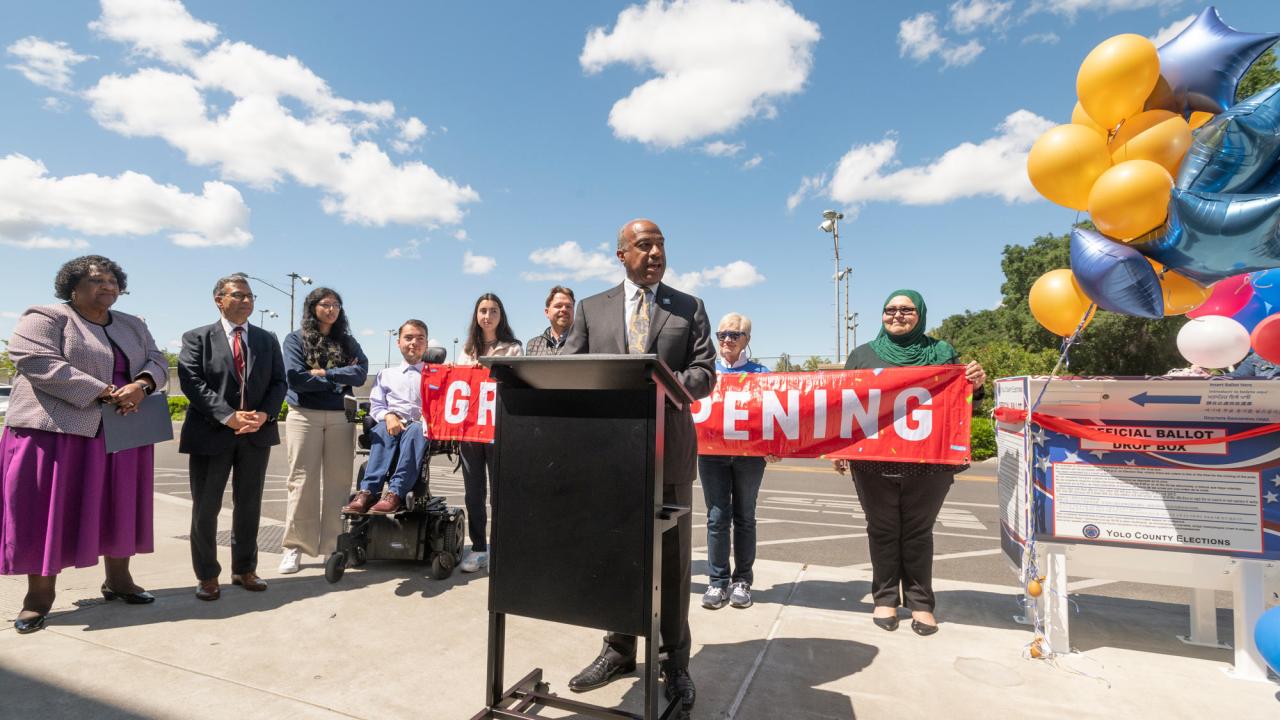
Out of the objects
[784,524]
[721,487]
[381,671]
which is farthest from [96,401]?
[784,524]

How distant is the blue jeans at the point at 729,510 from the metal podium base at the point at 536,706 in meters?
1.77

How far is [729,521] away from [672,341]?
2167mm

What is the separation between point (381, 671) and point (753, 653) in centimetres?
196

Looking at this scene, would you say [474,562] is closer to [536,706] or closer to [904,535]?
[536,706]

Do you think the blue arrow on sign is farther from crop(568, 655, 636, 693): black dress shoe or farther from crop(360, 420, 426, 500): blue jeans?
crop(360, 420, 426, 500): blue jeans

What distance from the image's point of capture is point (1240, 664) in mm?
3125

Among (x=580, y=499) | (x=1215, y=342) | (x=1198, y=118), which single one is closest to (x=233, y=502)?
(x=580, y=499)

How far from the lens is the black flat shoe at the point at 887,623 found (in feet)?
12.1

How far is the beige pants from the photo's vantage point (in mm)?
4707

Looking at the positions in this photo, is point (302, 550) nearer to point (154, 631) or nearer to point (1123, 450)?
point (154, 631)

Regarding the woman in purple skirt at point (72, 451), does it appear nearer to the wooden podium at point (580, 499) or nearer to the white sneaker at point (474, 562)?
the white sneaker at point (474, 562)

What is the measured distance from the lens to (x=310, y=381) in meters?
4.59

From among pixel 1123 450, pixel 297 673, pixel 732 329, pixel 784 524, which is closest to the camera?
pixel 297 673

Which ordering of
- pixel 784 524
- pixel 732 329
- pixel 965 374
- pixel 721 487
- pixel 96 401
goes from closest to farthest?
pixel 96 401 → pixel 965 374 → pixel 721 487 → pixel 732 329 → pixel 784 524
